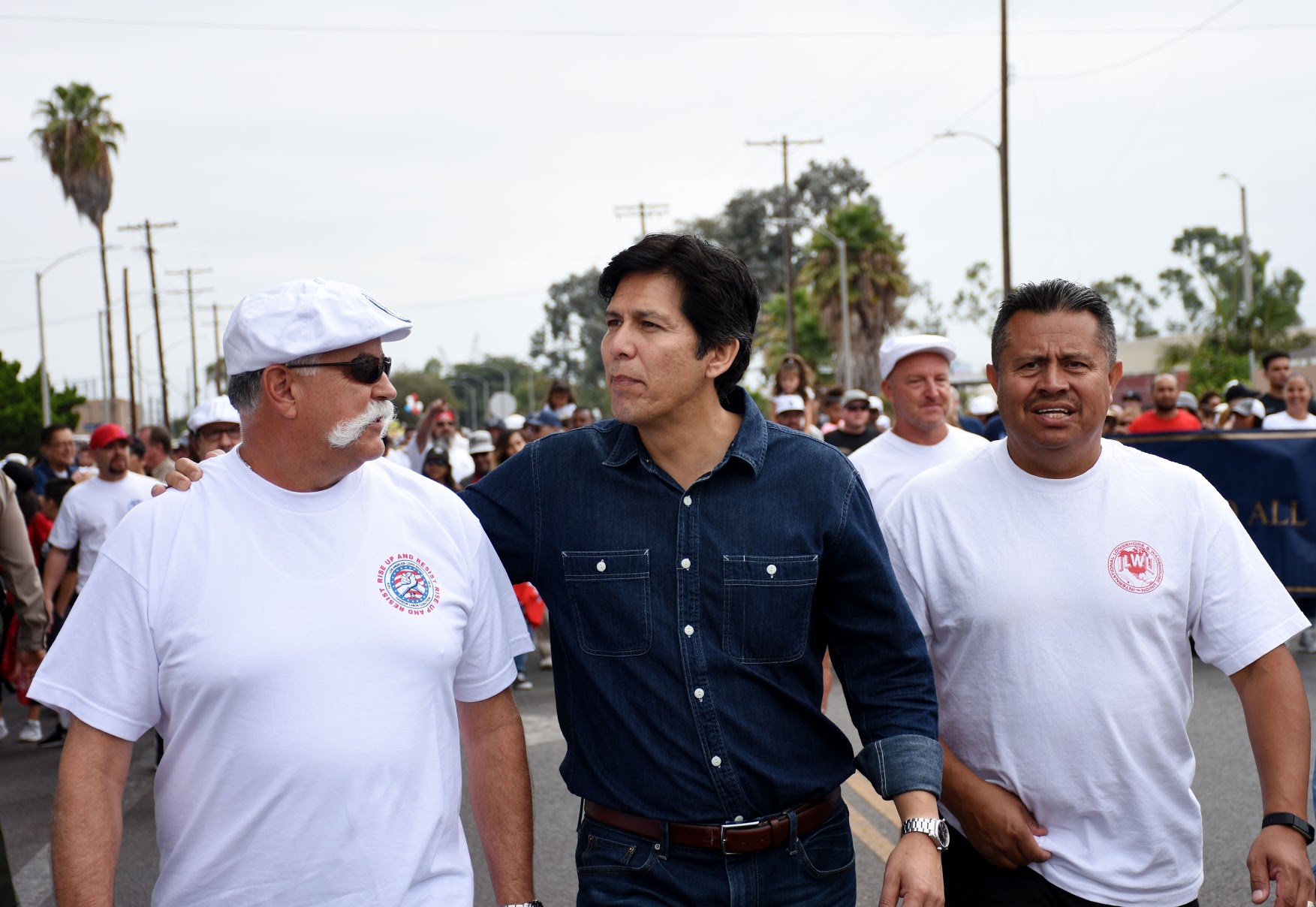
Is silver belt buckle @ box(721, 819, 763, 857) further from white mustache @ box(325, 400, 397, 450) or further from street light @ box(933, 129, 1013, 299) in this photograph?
street light @ box(933, 129, 1013, 299)

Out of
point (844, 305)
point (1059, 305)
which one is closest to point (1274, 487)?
point (1059, 305)

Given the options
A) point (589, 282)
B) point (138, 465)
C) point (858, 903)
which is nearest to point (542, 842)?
point (858, 903)

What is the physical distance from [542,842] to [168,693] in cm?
392

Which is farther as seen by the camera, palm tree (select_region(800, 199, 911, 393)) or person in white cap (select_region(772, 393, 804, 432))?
palm tree (select_region(800, 199, 911, 393))

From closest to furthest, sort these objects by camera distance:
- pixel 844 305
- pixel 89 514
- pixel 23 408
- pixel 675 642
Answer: pixel 675 642 → pixel 89 514 → pixel 844 305 → pixel 23 408

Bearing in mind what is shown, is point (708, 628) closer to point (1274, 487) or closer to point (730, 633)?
point (730, 633)

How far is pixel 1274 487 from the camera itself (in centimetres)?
997

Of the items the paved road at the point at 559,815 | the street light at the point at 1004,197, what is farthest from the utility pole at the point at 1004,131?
the paved road at the point at 559,815

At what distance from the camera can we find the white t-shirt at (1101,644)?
123 inches

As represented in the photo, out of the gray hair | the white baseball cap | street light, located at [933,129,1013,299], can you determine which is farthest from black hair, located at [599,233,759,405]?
street light, located at [933,129,1013,299]

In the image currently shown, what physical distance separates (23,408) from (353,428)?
49.3 metres

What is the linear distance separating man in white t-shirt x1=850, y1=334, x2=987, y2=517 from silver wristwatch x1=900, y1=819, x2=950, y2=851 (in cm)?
379

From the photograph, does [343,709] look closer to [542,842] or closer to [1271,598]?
[1271,598]

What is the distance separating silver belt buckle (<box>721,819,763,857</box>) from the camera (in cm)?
287
